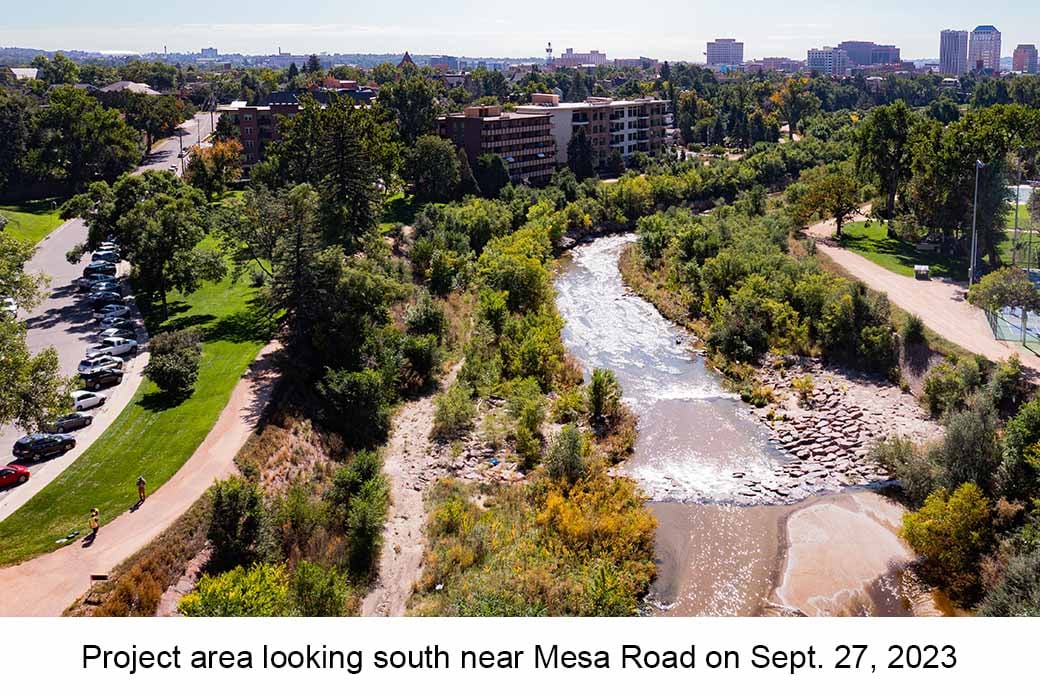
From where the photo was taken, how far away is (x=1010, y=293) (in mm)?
33406

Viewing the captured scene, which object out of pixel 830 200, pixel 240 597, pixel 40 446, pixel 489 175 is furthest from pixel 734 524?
pixel 489 175

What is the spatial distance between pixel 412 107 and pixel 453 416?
5241 centimetres

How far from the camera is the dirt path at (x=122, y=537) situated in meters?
18.7

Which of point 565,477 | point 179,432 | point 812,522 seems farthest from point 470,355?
point 812,522

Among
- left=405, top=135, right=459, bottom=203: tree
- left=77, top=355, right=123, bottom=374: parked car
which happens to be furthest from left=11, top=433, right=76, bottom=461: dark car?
left=405, top=135, right=459, bottom=203: tree

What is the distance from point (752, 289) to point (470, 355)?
1644 centimetres

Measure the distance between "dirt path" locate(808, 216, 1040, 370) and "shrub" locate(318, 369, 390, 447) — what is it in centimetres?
2596

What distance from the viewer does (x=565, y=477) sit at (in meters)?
27.3

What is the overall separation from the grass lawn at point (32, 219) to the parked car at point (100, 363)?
26.5m

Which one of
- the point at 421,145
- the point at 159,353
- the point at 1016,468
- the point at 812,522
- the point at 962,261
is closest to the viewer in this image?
the point at 1016,468

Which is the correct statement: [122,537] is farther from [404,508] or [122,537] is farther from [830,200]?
[830,200]

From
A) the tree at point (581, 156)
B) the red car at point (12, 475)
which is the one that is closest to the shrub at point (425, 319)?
the red car at point (12, 475)

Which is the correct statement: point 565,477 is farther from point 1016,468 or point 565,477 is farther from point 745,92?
point 745,92

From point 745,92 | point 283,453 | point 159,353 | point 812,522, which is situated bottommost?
point 812,522
